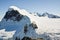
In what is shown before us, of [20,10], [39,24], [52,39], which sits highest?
[20,10]

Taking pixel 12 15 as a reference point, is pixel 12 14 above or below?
above

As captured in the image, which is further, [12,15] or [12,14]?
[12,15]

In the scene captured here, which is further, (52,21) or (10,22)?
(10,22)

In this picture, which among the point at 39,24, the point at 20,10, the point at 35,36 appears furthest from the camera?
the point at 20,10

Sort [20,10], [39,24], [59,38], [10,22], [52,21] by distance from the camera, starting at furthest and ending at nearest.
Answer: [10,22] → [20,10] → [52,21] → [39,24] → [59,38]

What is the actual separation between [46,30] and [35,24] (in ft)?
8.22

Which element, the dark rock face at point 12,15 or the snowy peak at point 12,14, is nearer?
the dark rock face at point 12,15

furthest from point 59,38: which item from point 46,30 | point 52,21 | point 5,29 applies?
point 5,29

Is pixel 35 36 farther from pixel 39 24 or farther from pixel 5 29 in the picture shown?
pixel 5 29

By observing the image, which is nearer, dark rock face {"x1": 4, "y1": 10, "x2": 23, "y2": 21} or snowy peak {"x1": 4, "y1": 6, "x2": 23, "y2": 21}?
dark rock face {"x1": 4, "y1": 10, "x2": 23, "y2": 21}

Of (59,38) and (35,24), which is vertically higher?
(35,24)

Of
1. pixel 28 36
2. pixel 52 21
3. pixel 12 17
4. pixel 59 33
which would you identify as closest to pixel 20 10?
pixel 12 17

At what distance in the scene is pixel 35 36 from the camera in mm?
31094

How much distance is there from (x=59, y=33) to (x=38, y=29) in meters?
4.04
